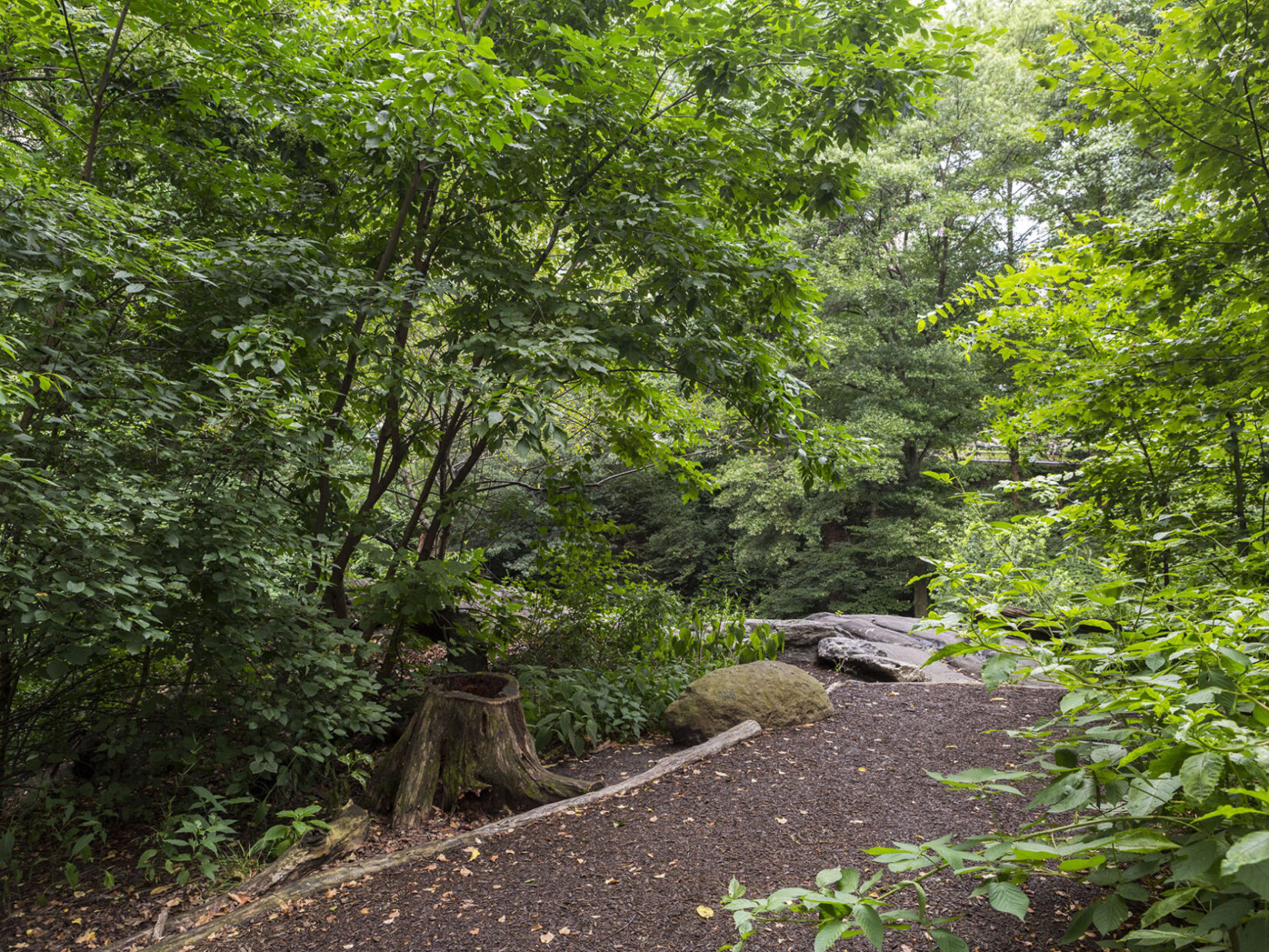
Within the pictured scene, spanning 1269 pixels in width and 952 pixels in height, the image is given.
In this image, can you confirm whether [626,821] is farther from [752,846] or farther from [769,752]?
[769,752]

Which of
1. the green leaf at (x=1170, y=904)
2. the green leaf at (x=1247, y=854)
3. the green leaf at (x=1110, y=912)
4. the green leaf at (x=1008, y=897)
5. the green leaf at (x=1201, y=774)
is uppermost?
the green leaf at (x=1201, y=774)

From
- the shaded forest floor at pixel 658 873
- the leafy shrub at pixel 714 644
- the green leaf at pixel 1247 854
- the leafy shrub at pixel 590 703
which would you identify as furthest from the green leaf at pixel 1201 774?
the leafy shrub at pixel 714 644

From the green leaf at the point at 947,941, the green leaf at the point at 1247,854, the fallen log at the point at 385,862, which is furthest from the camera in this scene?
the fallen log at the point at 385,862

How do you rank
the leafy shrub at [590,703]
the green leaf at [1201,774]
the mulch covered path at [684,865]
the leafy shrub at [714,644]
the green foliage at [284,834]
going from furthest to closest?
the leafy shrub at [714,644]
the leafy shrub at [590,703]
the green foliage at [284,834]
the mulch covered path at [684,865]
the green leaf at [1201,774]

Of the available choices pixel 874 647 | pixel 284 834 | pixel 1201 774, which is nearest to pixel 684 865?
pixel 284 834

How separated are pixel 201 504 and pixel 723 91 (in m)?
3.30

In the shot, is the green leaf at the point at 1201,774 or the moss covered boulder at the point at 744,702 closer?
the green leaf at the point at 1201,774

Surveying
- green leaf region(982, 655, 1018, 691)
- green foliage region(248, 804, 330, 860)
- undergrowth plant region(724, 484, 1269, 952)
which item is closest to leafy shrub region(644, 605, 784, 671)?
green foliage region(248, 804, 330, 860)

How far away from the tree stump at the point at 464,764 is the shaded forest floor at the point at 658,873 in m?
0.17

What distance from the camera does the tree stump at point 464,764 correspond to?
12.0ft

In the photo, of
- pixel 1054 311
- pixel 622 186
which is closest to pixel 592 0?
pixel 622 186

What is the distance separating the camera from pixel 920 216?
1257cm

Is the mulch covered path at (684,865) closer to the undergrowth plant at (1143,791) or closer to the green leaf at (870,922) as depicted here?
the undergrowth plant at (1143,791)

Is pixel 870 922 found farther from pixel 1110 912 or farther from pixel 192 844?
pixel 192 844
